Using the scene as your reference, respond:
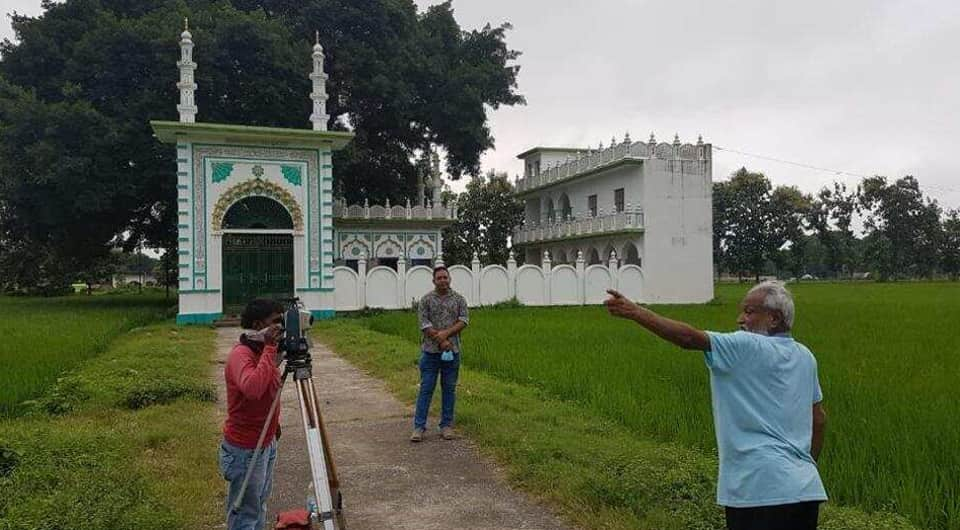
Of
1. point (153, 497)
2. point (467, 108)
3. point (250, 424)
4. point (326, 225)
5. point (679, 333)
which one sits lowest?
point (153, 497)

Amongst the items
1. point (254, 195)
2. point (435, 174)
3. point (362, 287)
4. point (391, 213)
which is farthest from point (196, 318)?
point (435, 174)

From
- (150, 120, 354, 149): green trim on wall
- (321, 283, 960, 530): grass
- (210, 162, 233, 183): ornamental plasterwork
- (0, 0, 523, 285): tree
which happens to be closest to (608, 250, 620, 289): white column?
(0, 0, 523, 285): tree

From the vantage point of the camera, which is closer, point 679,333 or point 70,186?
point 679,333

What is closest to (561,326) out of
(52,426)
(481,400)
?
(481,400)

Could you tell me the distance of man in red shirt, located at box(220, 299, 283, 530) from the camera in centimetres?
371

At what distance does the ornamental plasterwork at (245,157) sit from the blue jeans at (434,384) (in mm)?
13377

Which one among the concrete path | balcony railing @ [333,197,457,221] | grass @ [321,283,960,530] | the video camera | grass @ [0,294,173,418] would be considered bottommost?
the concrete path

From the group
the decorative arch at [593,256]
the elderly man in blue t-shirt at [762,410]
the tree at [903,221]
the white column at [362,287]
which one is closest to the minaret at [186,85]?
the white column at [362,287]

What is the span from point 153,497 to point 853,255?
215 feet

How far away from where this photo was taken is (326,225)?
19.5m

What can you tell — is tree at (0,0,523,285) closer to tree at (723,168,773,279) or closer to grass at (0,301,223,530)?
grass at (0,301,223,530)

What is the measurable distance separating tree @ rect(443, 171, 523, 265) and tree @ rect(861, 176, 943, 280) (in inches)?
1070

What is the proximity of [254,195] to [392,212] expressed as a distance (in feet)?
23.7

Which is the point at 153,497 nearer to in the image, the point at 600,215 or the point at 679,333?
the point at 679,333
